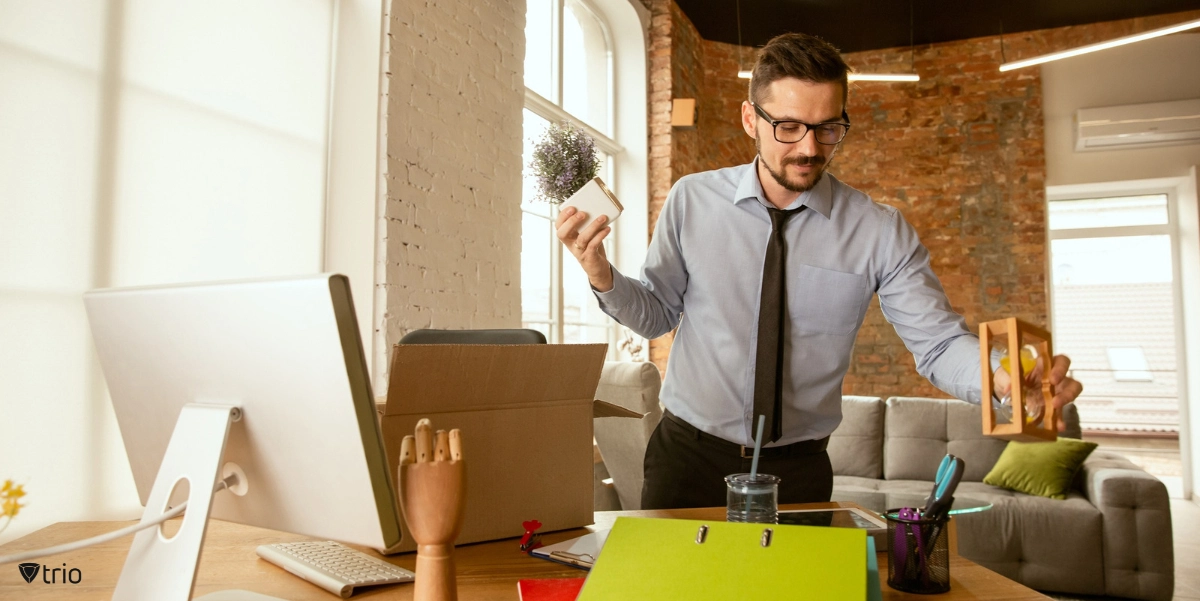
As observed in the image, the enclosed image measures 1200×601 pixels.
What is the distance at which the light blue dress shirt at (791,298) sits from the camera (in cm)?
172

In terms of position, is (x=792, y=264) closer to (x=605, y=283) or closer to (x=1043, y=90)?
(x=605, y=283)

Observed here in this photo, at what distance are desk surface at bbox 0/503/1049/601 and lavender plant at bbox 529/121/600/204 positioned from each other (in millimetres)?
2377

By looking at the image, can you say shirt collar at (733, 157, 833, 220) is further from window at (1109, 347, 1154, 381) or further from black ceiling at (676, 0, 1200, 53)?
window at (1109, 347, 1154, 381)

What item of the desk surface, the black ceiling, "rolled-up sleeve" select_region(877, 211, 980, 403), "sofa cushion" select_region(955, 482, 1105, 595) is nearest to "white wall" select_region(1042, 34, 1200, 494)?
the black ceiling

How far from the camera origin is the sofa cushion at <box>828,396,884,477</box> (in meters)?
4.64

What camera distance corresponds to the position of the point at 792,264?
5.74ft

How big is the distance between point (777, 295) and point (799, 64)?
49cm

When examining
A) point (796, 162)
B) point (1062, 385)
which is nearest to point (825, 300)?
point (796, 162)

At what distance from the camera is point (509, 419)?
3.90 ft

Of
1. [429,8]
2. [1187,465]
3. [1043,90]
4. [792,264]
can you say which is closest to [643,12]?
[429,8]

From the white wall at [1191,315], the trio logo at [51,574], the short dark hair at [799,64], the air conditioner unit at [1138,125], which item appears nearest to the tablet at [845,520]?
the short dark hair at [799,64]

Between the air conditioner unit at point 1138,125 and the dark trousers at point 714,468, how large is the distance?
18.8ft

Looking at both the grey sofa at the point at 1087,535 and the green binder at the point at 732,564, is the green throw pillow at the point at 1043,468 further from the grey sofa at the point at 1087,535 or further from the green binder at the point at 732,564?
the green binder at the point at 732,564

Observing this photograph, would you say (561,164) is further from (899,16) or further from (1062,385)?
(899,16)
